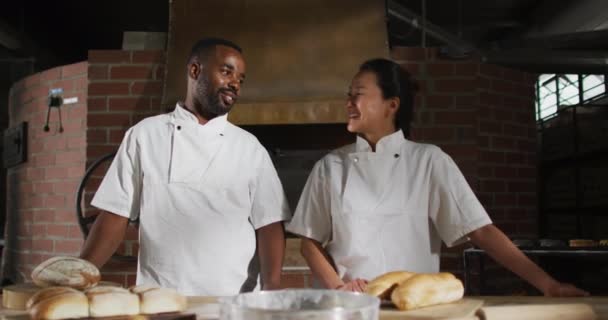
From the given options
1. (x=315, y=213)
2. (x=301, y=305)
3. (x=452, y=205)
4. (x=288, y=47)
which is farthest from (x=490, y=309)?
(x=288, y=47)

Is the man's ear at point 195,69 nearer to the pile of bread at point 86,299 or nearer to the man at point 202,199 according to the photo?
the man at point 202,199

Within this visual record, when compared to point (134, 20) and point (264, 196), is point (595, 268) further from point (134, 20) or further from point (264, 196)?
point (134, 20)

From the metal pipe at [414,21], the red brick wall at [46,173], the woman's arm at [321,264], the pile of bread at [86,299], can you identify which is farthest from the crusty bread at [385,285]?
the metal pipe at [414,21]

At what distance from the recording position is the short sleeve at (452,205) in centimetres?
148

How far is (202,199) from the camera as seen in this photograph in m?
1.54

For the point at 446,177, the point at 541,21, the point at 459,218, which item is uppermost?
the point at 541,21

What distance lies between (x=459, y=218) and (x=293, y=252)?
131 cm

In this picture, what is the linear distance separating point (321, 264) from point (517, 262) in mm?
450

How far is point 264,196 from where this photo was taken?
1.55 meters

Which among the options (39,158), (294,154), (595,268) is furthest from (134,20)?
(595,268)

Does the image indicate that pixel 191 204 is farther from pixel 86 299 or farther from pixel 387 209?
pixel 86 299

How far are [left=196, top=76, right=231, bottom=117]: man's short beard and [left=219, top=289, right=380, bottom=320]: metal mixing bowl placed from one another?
0.87 meters

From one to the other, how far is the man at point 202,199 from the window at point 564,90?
5.14 metres

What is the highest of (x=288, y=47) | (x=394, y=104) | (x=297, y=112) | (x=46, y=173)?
(x=288, y=47)
